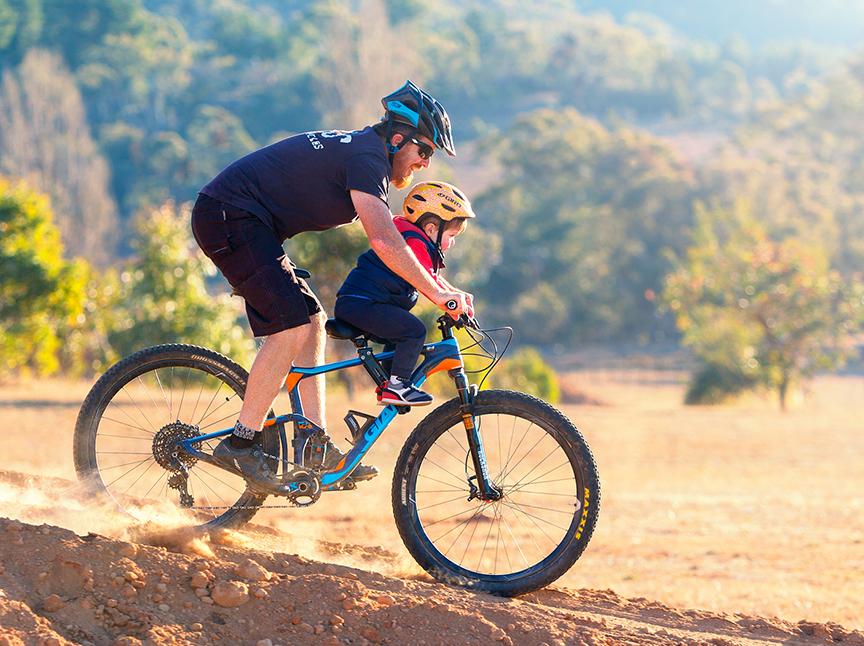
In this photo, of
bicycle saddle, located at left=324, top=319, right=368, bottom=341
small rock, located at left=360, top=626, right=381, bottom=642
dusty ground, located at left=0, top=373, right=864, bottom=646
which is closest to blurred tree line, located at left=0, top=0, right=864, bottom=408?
dusty ground, located at left=0, top=373, right=864, bottom=646

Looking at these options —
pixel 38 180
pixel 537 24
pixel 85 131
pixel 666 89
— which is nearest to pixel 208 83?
pixel 85 131

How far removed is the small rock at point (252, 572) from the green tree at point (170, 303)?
11.0 m

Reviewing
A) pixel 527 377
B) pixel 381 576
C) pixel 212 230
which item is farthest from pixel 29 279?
pixel 381 576

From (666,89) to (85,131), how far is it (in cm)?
6867

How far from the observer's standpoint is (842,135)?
59.2 m

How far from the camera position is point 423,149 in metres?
3.35

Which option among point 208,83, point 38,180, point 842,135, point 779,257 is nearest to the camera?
point 779,257

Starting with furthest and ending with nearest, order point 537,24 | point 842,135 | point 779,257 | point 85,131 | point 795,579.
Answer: point 537,24 < point 842,135 < point 85,131 < point 779,257 < point 795,579

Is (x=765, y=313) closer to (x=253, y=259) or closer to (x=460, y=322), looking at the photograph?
(x=460, y=322)

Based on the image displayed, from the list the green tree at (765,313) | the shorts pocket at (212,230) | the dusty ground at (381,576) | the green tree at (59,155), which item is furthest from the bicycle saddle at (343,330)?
the green tree at (59,155)

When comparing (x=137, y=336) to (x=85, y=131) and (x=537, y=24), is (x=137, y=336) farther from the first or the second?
(x=537, y=24)

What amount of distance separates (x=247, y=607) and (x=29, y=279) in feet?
40.3

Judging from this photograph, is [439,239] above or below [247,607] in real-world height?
above

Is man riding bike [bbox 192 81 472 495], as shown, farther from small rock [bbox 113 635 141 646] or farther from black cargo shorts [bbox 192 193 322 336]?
small rock [bbox 113 635 141 646]
